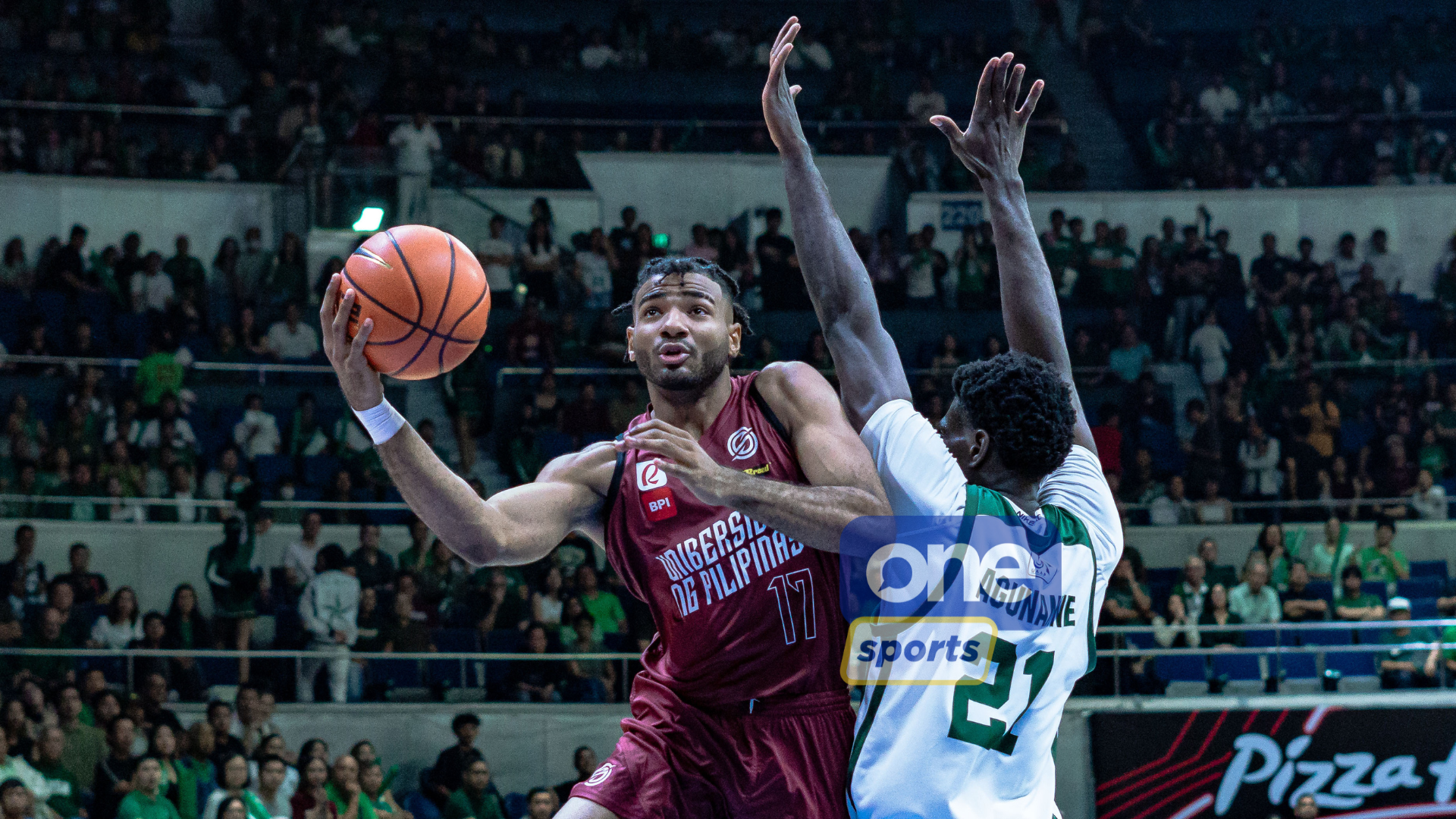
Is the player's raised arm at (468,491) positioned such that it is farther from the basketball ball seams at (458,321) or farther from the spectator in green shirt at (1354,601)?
the spectator in green shirt at (1354,601)

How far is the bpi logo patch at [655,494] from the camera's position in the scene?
4.58 meters

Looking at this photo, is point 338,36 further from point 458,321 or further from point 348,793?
point 458,321

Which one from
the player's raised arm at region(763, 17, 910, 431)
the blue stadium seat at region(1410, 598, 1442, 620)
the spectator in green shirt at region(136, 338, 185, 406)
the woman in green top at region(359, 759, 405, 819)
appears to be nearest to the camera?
the player's raised arm at region(763, 17, 910, 431)

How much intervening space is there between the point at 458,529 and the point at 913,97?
15731mm

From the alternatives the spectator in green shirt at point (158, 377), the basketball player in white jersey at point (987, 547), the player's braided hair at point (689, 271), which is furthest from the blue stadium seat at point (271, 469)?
the basketball player in white jersey at point (987, 547)

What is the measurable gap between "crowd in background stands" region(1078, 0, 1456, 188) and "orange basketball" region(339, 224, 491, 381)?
615 inches

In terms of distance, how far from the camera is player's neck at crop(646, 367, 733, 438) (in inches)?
183

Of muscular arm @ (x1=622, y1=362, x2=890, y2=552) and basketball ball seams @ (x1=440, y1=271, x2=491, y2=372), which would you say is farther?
basketball ball seams @ (x1=440, y1=271, x2=491, y2=372)

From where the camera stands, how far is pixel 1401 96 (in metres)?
19.0

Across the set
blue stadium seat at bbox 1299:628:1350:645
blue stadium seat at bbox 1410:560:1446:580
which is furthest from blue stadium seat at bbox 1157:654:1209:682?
blue stadium seat at bbox 1410:560:1446:580

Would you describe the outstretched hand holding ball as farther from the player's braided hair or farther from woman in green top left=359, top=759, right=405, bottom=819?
woman in green top left=359, top=759, right=405, bottom=819

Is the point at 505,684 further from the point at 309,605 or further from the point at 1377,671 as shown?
the point at 1377,671

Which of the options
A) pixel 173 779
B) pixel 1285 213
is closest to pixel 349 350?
pixel 173 779

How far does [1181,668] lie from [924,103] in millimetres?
9236
